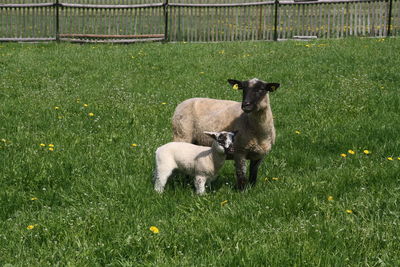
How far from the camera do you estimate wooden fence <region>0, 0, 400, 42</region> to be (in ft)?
59.2

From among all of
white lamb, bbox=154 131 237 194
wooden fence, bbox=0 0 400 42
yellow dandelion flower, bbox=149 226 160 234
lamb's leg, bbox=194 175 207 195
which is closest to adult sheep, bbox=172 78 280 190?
white lamb, bbox=154 131 237 194

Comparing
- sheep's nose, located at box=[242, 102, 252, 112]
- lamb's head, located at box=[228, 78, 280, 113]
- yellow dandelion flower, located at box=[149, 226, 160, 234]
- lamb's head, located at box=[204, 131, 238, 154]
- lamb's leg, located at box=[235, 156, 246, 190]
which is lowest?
yellow dandelion flower, located at box=[149, 226, 160, 234]

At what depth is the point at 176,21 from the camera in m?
18.9

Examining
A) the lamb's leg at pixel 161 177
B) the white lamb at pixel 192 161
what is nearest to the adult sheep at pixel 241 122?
the white lamb at pixel 192 161

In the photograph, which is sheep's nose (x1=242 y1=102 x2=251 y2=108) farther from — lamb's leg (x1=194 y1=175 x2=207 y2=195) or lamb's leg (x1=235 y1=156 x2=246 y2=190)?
lamb's leg (x1=194 y1=175 x2=207 y2=195)

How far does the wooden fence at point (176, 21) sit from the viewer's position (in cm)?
1805

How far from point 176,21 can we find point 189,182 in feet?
46.6

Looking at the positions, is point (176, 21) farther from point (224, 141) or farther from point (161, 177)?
point (224, 141)

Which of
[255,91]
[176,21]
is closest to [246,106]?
[255,91]

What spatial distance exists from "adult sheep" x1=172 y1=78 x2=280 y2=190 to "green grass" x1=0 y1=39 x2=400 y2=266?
1.29 ft

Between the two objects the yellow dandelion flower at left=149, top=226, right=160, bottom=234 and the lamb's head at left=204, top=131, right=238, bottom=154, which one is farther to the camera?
the lamb's head at left=204, top=131, right=238, bottom=154

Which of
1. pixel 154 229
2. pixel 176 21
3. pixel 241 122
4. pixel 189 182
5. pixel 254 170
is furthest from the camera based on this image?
pixel 176 21

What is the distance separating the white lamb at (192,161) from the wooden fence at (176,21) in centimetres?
1381

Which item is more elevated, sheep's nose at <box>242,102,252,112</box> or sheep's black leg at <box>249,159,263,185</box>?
sheep's nose at <box>242,102,252,112</box>
